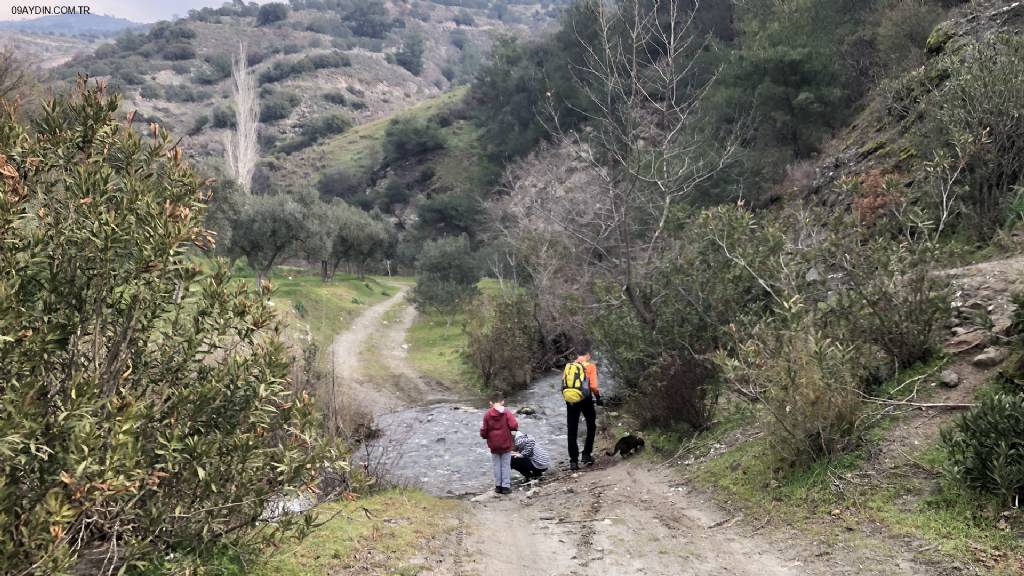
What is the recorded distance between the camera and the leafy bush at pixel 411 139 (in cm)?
8044

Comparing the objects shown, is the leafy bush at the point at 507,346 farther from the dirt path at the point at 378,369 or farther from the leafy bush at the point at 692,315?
the leafy bush at the point at 692,315

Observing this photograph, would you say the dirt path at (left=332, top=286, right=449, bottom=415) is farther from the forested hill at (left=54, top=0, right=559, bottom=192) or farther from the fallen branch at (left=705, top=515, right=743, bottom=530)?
the forested hill at (left=54, top=0, right=559, bottom=192)

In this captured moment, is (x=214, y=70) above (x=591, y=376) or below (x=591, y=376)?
above

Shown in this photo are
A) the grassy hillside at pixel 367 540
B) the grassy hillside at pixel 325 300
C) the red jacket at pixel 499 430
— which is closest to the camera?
the grassy hillside at pixel 367 540

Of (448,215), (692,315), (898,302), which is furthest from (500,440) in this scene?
(448,215)

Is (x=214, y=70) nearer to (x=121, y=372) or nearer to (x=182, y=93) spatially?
(x=182, y=93)

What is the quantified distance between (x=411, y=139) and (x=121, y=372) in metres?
79.3

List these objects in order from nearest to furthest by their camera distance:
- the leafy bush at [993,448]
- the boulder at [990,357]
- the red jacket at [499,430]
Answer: the leafy bush at [993,448], the boulder at [990,357], the red jacket at [499,430]

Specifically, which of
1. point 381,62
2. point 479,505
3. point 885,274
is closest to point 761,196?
point 885,274

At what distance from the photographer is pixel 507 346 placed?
2470cm

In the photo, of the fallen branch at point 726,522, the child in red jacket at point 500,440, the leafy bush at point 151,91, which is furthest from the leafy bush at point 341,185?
the fallen branch at point 726,522

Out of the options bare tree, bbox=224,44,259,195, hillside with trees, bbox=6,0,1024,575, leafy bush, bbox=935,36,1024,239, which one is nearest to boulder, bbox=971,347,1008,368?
hillside with trees, bbox=6,0,1024,575

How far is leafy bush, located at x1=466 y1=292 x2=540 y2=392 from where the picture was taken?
24.4 metres

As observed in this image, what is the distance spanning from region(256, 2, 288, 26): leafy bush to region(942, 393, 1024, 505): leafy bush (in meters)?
189
